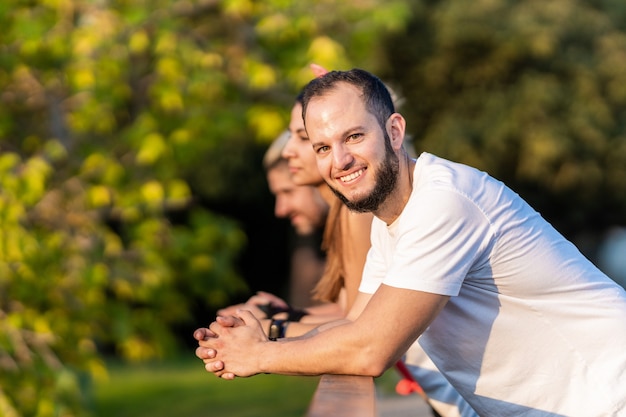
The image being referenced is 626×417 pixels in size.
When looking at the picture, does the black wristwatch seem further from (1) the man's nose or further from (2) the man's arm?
(1) the man's nose

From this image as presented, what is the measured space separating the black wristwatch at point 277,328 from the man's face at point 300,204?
1.27m

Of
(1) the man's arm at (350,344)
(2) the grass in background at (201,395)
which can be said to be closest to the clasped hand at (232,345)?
(1) the man's arm at (350,344)

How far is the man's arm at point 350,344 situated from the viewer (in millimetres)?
2592

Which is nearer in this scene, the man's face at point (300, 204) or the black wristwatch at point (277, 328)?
the black wristwatch at point (277, 328)

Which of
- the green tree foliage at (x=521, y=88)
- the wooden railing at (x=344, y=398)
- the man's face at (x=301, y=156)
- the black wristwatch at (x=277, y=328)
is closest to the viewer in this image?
the wooden railing at (x=344, y=398)

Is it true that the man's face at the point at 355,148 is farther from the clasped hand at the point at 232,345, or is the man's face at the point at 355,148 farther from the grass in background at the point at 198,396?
the grass in background at the point at 198,396

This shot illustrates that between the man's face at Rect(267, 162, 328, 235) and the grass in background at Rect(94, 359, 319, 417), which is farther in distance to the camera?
the grass in background at Rect(94, 359, 319, 417)

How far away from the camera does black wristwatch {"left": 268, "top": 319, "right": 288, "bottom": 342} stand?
3410 millimetres

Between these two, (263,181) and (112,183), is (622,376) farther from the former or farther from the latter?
(263,181)

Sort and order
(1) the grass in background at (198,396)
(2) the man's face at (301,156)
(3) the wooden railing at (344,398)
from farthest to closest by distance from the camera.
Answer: (1) the grass in background at (198,396) → (2) the man's face at (301,156) → (3) the wooden railing at (344,398)

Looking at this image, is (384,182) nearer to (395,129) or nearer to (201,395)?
(395,129)

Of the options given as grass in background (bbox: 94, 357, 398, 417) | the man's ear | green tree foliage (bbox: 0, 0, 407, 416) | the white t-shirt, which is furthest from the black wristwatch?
grass in background (bbox: 94, 357, 398, 417)

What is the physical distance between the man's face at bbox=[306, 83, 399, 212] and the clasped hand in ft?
1.47

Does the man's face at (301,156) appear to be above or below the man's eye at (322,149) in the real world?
below
